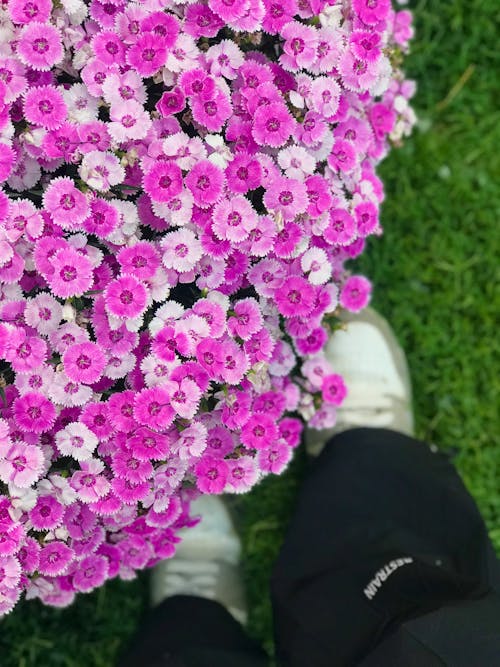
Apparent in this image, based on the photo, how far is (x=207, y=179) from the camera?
3.68 feet

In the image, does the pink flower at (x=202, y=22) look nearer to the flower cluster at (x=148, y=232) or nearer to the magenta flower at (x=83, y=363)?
the flower cluster at (x=148, y=232)

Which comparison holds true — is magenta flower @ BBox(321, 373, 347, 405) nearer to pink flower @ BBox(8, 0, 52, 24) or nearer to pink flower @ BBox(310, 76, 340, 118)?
pink flower @ BBox(310, 76, 340, 118)

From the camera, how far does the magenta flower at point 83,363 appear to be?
1097 millimetres

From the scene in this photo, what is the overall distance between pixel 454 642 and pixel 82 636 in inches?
45.4

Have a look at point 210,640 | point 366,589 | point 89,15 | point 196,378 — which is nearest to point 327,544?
point 366,589

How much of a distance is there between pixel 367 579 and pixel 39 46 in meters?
1.20

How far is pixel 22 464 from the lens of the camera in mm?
1103

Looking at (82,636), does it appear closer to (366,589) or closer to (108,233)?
(366,589)

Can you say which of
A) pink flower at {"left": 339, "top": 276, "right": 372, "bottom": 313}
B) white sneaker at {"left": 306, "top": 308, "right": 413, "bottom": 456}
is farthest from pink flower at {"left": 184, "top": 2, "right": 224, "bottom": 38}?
white sneaker at {"left": 306, "top": 308, "right": 413, "bottom": 456}

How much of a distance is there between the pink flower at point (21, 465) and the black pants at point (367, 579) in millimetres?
668

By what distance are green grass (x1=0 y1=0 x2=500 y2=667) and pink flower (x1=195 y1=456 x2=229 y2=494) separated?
928 mm

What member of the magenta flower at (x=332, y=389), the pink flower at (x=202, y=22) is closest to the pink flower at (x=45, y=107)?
the pink flower at (x=202, y=22)

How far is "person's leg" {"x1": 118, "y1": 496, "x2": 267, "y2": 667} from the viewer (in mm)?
1688

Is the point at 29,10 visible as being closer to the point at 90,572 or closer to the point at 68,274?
the point at 68,274
